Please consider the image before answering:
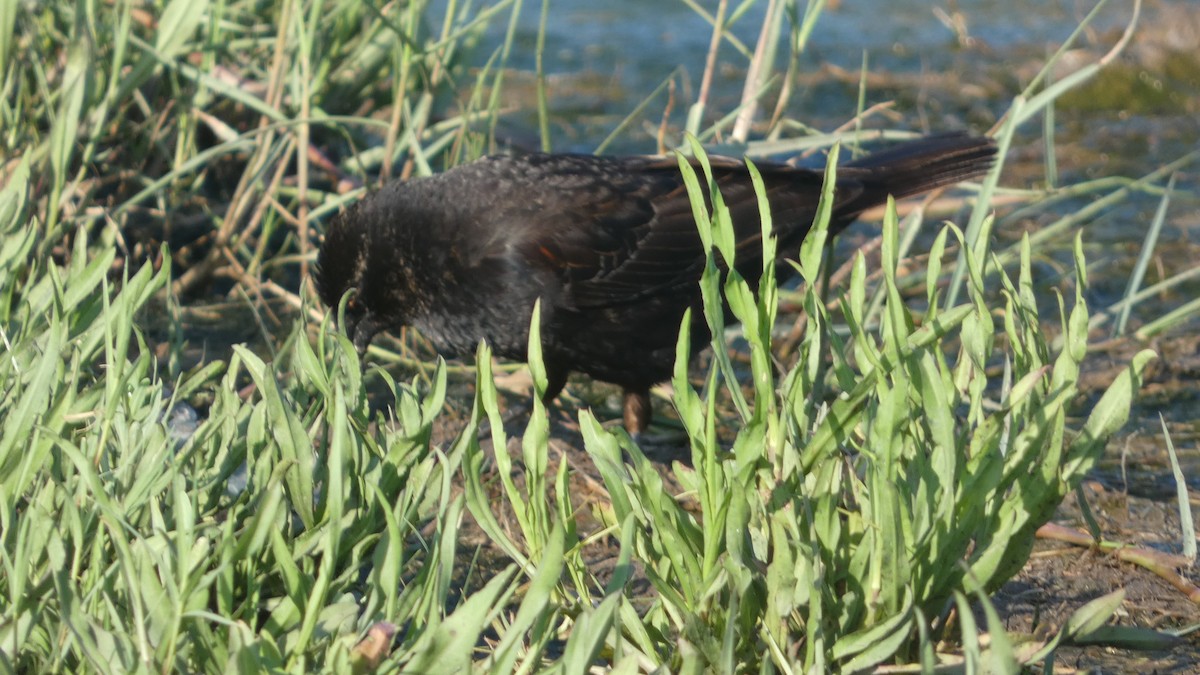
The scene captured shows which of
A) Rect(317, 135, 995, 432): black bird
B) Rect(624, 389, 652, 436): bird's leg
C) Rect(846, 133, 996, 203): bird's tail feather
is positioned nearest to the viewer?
Rect(317, 135, 995, 432): black bird

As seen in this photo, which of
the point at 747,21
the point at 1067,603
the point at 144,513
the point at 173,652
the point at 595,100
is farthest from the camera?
the point at 747,21

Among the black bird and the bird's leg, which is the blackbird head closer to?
the black bird

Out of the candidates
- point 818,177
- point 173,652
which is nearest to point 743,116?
point 818,177

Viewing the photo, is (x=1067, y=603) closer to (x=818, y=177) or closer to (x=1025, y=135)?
(x=818, y=177)

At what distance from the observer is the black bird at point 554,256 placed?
4074mm

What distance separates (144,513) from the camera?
225 centimetres

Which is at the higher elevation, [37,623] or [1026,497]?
[1026,497]

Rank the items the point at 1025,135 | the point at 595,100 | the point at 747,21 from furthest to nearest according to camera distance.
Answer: the point at 747,21 < the point at 595,100 < the point at 1025,135

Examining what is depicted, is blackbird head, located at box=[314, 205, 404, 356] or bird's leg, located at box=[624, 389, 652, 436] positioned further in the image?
bird's leg, located at box=[624, 389, 652, 436]

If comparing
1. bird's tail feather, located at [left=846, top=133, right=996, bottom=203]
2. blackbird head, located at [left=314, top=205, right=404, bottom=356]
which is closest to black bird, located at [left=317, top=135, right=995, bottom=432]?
blackbird head, located at [left=314, top=205, right=404, bottom=356]

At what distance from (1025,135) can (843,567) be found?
5515 mm

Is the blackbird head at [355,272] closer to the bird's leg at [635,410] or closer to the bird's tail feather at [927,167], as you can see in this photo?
the bird's leg at [635,410]

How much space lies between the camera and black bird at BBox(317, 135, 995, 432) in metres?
4.07

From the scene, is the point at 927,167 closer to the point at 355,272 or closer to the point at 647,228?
the point at 647,228
